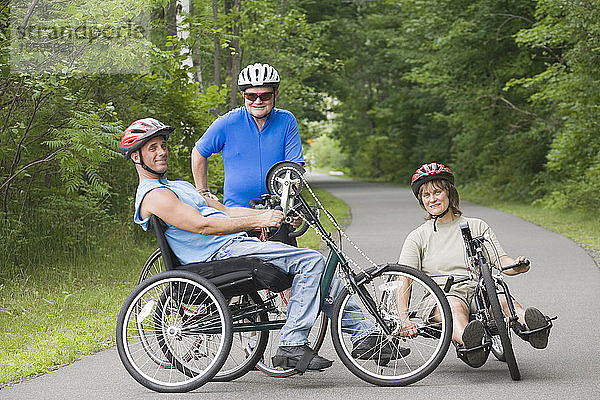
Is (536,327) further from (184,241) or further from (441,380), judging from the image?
(184,241)

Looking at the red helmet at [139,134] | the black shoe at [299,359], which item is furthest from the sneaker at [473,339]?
the red helmet at [139,134]

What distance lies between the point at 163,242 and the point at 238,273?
515 millimetres

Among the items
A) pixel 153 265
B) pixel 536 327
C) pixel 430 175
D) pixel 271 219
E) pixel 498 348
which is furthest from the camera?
pixel 153 265

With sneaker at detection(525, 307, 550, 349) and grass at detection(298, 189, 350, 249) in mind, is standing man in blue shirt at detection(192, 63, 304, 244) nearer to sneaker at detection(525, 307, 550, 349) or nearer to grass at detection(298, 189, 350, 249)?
sneaker at detection(525, 307, 550, 349)

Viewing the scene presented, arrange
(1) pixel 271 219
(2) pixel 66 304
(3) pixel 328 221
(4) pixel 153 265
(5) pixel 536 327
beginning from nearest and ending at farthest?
1. (1) pixel 271 219
2. (5) pixel 536 327
3. (4) pixel 153 265
4. (2) pixel 66 304
5. (3) pixel 328 221

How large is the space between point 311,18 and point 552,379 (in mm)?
37091

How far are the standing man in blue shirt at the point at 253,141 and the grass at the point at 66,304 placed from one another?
5.59 feet

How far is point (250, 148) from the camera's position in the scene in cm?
701

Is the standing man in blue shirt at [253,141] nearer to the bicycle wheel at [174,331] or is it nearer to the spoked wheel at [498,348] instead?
the bicycle wheel at [174,331]

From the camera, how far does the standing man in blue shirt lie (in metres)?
6.95

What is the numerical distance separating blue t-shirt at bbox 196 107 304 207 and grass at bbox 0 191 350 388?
1751mm

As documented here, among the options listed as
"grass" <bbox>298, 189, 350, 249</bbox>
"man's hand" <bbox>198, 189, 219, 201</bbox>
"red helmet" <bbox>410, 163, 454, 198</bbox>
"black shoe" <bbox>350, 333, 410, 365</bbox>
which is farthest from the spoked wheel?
"grass" <bbox>298, 189, 350, 249</bbox>

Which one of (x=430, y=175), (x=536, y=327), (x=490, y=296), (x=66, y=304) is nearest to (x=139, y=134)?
(x=430, y=175)

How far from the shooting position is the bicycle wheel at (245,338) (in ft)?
20.7
